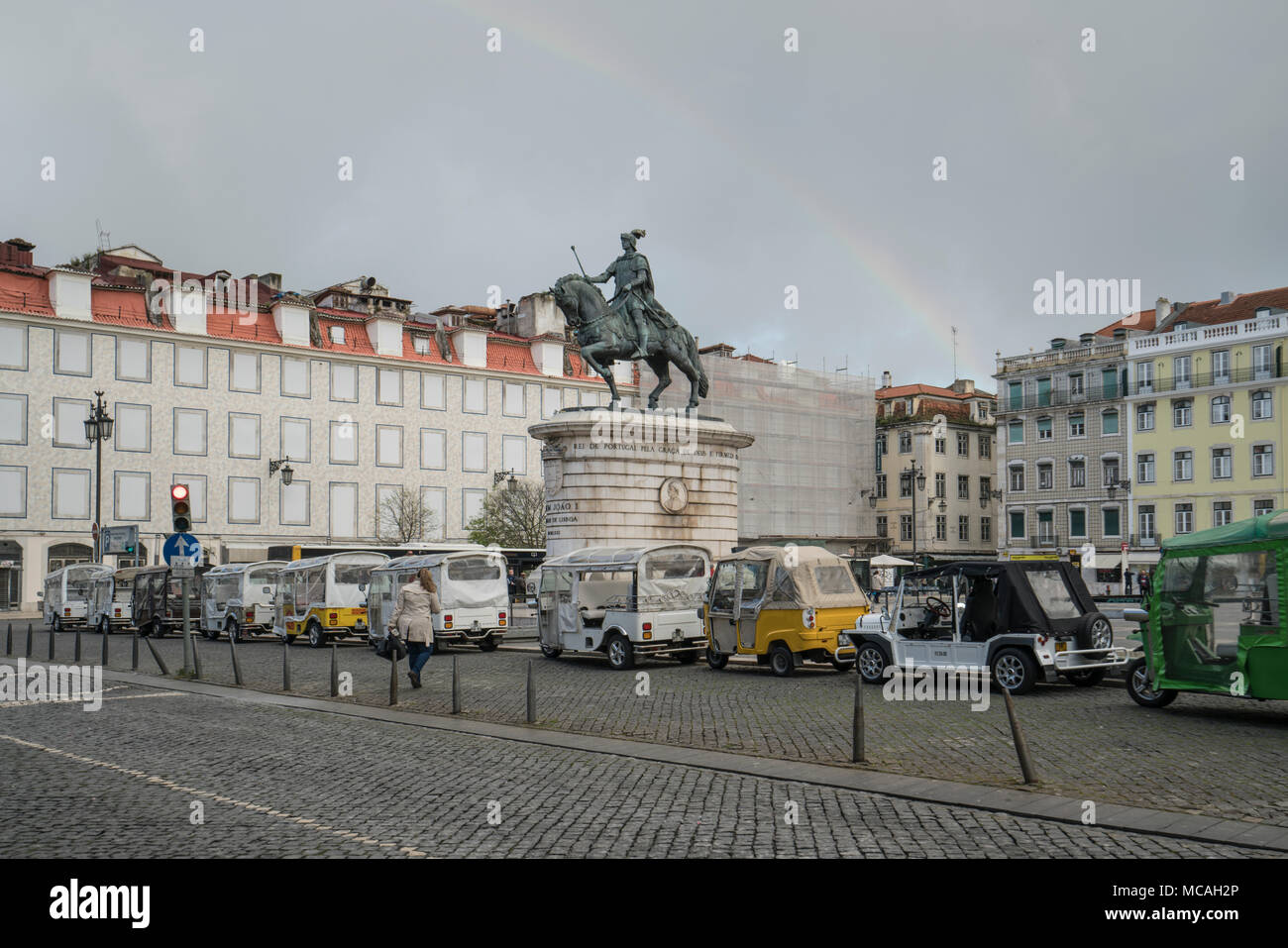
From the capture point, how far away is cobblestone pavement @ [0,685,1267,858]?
843 centimetres

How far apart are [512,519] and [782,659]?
51491 mm

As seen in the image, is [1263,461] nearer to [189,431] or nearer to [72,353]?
[189,431]

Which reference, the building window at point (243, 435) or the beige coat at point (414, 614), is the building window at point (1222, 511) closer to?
the building window at point (243, 435)

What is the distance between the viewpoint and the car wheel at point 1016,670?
17312 millimetres

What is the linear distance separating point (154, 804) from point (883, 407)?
288 ft

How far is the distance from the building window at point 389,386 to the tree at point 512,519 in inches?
328

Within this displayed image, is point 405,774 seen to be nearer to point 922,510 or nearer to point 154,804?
point 154,804

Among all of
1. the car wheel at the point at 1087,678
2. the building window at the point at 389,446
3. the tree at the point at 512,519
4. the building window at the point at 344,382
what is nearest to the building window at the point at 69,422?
the building window at the point at 344,382

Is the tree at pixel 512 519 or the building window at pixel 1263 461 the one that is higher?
the building window at pixel 1263 461

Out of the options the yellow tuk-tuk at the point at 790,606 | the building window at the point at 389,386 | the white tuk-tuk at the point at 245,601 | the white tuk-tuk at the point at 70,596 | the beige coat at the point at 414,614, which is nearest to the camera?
the beige coat at the point at 414,614

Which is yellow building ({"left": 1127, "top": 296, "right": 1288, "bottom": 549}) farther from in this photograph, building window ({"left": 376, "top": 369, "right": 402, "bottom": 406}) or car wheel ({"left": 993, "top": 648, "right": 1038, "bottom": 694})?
car wheel ({"left": 993, "top": 648, "right": 1038, "bottom": 694})

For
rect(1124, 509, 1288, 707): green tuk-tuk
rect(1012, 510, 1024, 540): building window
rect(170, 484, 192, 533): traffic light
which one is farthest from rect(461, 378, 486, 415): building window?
rect(1124, 509, 1288, 707): green tuk-tuk
